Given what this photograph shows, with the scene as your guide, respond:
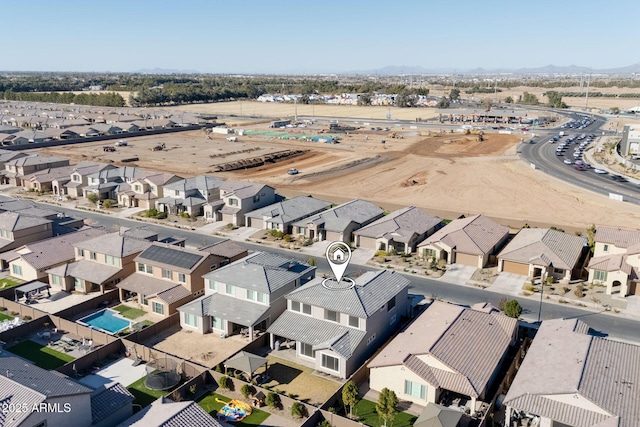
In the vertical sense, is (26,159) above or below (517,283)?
above

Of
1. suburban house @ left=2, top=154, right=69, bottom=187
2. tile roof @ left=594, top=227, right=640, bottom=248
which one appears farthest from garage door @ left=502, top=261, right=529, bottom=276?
suburban house @ left=2, top=154, right=69, bottom=187

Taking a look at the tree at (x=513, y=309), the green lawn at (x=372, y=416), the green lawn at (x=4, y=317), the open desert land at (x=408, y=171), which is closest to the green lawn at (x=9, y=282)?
the green lawn at (x=4, y=317)

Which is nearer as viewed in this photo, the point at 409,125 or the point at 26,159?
the point at 26,159

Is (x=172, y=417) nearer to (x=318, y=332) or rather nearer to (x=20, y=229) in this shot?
(x=318, y=332)

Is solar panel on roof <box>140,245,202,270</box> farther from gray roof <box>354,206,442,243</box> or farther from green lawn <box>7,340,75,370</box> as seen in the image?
gray roof <box>354,206,442,243</box>

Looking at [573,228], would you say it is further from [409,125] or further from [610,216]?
[409,125]

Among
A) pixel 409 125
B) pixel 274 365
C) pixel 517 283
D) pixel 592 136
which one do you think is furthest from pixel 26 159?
pixel 592 136

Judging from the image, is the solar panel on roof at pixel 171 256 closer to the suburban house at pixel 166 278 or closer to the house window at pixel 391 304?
the suburban house at pixel 166 278
